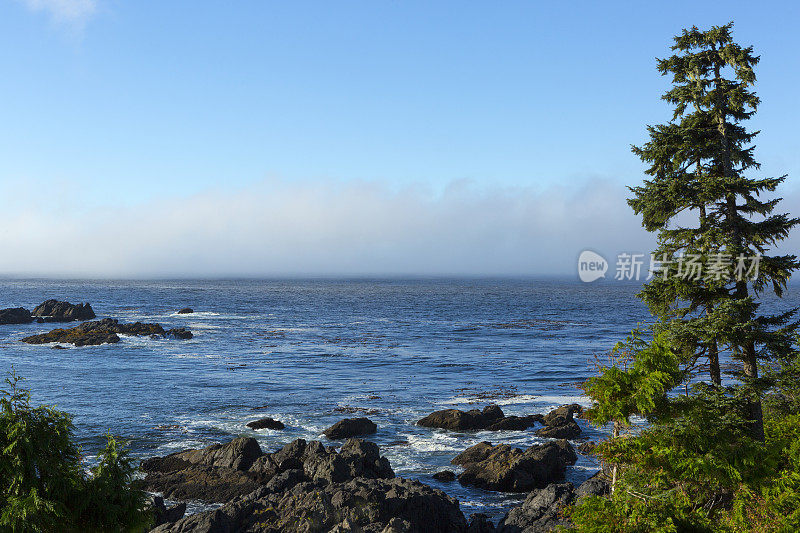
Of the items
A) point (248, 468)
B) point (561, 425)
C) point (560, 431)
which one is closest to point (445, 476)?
point (248, 468)

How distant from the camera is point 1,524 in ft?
43.2

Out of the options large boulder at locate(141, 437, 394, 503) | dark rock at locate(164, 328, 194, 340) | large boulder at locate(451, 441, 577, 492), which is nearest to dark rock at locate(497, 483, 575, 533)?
large boulder at locate(451, 441, 577, 492)

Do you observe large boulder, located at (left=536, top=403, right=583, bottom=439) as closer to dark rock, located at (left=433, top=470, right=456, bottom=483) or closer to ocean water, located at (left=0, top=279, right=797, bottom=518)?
ocean water, located at (left=0, top=279, right=797, bottom=518)

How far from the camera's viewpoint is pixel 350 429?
35.4 meters

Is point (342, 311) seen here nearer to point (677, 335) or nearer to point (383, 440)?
point (383, 440)

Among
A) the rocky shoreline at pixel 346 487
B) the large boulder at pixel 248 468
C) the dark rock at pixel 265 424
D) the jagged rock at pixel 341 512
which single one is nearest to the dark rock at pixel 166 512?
the rocky shoreline at pixel 346 487

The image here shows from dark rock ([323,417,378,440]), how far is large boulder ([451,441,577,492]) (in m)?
7.32

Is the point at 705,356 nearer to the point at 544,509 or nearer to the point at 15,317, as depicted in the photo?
the point at 544,509

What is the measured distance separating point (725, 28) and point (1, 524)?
2720 cm

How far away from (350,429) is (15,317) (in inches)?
3596

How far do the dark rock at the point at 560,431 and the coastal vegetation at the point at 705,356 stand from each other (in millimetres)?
14069

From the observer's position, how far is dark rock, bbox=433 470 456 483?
2806 centimetres

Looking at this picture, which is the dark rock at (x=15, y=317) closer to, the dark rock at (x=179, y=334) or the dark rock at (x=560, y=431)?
the dark rock at (x=179, y=334)

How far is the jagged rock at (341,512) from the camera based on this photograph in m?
18.8
